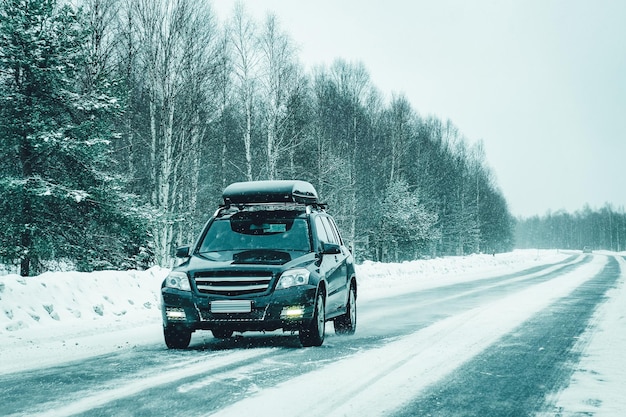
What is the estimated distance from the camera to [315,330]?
9.03m

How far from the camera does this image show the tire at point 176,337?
8.87 m

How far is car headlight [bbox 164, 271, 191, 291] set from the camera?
8820 mm

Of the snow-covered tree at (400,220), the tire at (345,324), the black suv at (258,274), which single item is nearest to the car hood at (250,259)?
the black suv at (258,274)

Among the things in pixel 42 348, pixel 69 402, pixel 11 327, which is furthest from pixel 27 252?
pixel 69 402

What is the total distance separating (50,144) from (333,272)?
1043 centimetres

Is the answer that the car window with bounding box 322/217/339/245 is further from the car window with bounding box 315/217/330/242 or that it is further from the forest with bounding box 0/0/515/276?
the forest with bounding box 0/0/515/276

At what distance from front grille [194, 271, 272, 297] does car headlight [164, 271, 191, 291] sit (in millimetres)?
216

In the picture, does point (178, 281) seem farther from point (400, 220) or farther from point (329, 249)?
point (400, 220)

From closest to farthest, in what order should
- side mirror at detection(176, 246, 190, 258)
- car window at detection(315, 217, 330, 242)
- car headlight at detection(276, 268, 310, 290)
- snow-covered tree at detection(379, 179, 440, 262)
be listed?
car headlight at detection(276, 268, 310, 290) → side mirror at detection(176, 246, 190, 258) → car window at detection(315, 217, 330, 242) → snow-covered tree at detection(379, 179, 440, 262)

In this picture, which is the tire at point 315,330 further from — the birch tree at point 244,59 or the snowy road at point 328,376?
the birch tree at point 244,59

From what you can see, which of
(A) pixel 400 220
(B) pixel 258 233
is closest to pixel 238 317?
(B) pixel 258 233

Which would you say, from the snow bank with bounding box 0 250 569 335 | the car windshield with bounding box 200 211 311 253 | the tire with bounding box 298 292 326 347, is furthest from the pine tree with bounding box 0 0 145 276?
the tire with bounding box 298 292 326 347

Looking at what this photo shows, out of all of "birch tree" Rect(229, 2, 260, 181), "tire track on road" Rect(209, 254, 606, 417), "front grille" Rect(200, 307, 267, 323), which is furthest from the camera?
"birch tree" Rect(229, 2, 260, 181)

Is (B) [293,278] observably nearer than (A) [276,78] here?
Yes
